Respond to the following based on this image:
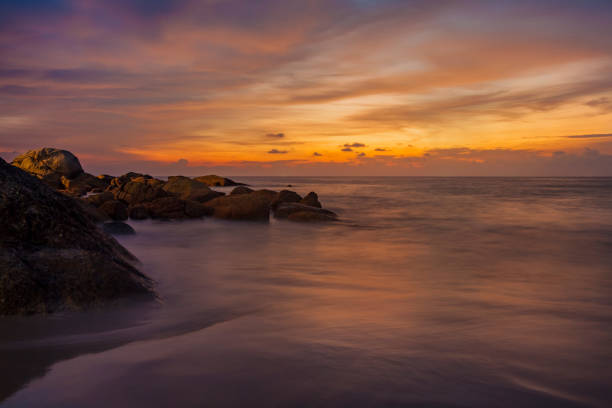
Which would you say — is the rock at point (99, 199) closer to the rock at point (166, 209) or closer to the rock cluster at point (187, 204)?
the rock cluster at point (187, 204)

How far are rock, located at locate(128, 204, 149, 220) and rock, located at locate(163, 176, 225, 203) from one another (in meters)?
3.54

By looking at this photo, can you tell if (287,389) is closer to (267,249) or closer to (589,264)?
(267,249)

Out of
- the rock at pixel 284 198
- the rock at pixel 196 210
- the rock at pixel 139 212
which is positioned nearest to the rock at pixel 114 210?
the rock at pixel 139 212

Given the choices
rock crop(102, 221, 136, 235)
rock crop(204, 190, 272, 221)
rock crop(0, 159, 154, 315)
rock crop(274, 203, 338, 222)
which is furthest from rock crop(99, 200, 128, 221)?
rock crop(0, 159, 154, 315)

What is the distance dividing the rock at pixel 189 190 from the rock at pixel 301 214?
4228 millimetres

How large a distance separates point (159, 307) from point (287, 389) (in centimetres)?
216

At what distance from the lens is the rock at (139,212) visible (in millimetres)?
14453

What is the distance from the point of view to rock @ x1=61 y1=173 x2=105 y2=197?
31.8 metres

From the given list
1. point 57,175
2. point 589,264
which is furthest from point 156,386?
point 57,175

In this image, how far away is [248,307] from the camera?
4492mm

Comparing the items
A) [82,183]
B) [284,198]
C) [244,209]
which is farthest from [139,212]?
[82,183]

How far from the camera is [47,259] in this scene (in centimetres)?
373

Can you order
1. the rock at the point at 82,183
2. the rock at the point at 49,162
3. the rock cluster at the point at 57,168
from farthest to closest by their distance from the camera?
the rock at the point at 49,162, the rock cluster at the point at 57,168, the rock at the point at 82,183

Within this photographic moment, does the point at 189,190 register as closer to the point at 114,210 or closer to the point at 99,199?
the point at 99,199
